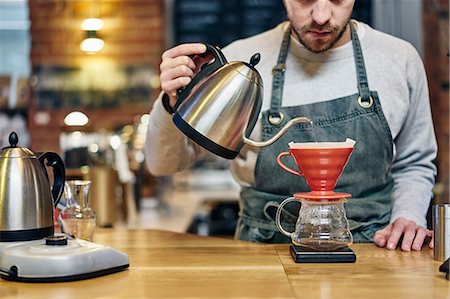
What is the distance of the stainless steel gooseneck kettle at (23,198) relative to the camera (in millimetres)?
1470

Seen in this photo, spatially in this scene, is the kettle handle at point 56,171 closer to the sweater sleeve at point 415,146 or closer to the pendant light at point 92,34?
the sweater sleeve at point 415,146

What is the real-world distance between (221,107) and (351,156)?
52 cm

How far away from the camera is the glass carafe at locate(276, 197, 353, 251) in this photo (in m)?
1.50

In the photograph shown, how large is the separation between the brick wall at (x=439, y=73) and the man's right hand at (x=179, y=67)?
236 centimetres

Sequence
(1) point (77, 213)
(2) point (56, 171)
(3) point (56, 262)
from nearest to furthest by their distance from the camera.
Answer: (3) point (56, 262) → (2) point (56, 171) → (1) point (77, 213)

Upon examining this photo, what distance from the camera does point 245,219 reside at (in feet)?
6.64

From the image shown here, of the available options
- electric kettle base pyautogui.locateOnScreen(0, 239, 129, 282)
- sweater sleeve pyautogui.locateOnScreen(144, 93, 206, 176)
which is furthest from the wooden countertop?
sweater sleeve pyautogui.locateOnScreen(144, 93, 206, 176)

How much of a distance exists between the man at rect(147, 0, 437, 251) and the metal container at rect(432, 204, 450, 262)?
296mm

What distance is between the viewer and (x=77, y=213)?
5.80 ft

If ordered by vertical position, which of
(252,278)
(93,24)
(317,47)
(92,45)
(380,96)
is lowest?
(252,278)

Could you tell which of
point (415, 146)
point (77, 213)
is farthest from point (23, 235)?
point (415, 146)

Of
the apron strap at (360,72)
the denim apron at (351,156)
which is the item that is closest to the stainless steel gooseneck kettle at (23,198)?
the denim apron at (351,156)

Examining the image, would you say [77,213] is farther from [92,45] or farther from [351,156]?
[92,45]

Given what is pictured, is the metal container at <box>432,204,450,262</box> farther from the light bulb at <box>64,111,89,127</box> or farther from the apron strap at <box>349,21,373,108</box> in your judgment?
the light bulb at <box>64,111,89,127</box>
